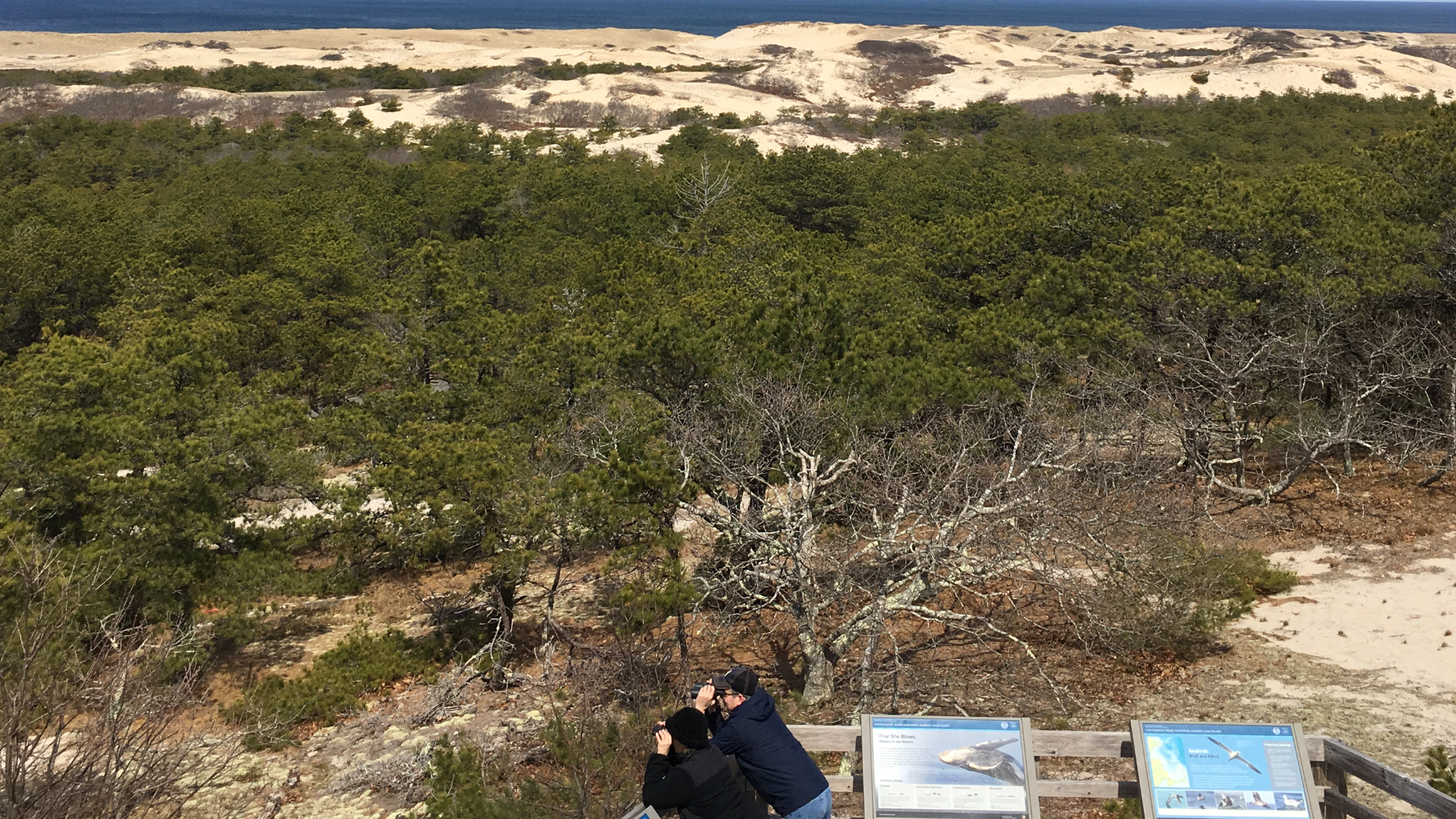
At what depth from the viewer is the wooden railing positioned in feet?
19.5

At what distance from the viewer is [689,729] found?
515 cm

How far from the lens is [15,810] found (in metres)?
6.18

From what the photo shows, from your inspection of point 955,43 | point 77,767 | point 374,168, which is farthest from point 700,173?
point 955,43

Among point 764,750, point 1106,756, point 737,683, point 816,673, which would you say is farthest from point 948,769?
point 816,673

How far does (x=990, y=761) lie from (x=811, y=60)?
3573 inches

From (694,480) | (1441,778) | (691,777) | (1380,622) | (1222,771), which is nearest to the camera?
(691,777)

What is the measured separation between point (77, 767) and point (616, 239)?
20.4 m

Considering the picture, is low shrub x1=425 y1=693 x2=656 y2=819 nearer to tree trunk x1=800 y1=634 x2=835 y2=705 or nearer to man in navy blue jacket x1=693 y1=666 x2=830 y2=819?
man in navy blue jacket x1=693 y1=666 x2=830 y2=819

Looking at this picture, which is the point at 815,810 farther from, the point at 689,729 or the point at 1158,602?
the point at 1158,602

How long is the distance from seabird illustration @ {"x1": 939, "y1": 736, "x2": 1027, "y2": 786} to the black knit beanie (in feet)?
4.94

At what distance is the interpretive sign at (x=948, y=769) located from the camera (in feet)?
18.9

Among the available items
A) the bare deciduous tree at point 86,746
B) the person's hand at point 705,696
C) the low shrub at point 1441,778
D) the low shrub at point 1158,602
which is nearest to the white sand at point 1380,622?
the low shrub at point 1158,602

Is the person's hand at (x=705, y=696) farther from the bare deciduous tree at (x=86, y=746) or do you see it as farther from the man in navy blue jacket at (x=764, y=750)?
the bare deciduous tree at (x=86, y=746)

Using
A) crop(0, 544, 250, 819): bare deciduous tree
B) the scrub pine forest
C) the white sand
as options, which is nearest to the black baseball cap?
the scrub pine forest
